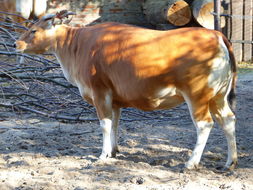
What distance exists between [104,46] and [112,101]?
57 centimetres

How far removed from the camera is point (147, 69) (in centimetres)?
448

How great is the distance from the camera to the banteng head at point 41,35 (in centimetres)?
521

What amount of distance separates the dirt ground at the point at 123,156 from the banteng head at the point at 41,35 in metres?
1.16

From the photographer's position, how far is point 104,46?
15.8ft

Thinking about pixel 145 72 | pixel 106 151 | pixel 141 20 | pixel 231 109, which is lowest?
pixel 141 20

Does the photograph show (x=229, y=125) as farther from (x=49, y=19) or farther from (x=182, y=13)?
(x=182, y=13)

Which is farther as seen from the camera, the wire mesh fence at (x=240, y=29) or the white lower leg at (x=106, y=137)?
the wire mesh fence at (x=240, y=29)

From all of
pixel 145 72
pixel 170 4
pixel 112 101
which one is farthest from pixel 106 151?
pixel 170 4

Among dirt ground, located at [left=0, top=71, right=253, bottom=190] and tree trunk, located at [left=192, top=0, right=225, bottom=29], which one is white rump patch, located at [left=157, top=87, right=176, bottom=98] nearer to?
dirt ground, located at [left=0, top=71, right=253, bottom=190]

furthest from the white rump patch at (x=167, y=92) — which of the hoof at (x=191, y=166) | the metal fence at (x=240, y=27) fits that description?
the metal fence at (x=240, y=27)

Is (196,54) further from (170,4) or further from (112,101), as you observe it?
(170,4)

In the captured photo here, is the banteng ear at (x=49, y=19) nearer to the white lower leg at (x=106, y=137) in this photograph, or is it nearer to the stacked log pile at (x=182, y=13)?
the white lower leg at (x=106, y=137)

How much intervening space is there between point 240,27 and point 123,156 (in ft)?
23.4

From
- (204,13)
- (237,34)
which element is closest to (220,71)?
(237,34)
